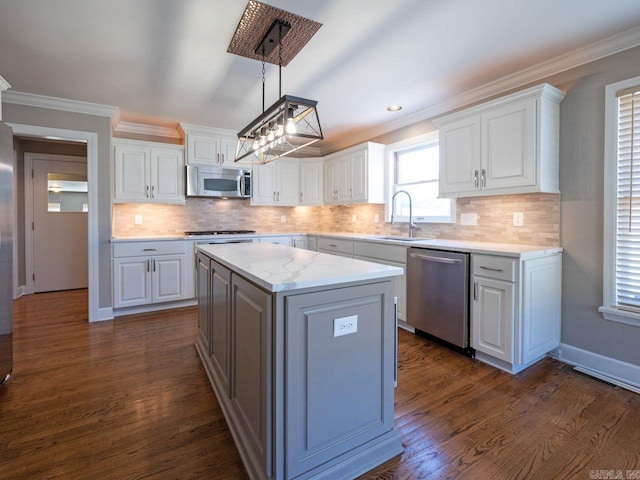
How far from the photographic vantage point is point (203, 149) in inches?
171

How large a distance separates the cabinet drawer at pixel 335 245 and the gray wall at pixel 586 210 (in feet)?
7.06

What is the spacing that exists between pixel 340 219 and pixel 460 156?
8.25ft

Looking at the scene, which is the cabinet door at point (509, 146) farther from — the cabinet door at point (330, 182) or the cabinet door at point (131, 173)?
the cabinet door at point (131, 173)

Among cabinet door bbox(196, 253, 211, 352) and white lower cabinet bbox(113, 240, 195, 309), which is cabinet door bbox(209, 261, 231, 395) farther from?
white lower cabinet bbox(113, 240, 195, 309)

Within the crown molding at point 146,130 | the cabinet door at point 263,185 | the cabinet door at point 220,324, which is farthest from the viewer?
the cabinet door at point 263,185

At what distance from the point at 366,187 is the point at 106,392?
3360 millimetres

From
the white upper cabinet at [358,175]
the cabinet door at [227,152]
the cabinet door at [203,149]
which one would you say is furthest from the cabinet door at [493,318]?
the cabinet door at [203,149]

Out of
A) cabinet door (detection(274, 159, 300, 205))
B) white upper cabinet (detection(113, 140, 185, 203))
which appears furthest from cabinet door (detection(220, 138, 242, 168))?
cabinet door (detection(274, 159, 300, 205))

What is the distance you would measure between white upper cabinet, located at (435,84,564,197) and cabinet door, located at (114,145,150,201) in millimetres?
3553

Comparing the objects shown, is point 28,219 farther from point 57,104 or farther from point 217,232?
point 217,232

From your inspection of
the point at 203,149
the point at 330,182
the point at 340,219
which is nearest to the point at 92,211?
the point at 203,149

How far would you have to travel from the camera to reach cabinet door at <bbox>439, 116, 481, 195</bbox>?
9.43 ft

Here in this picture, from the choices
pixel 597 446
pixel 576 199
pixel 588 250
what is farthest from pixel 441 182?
pixel 597 446

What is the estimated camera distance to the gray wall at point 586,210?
2303 mm
